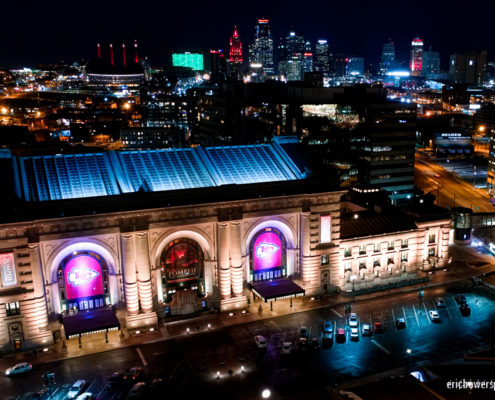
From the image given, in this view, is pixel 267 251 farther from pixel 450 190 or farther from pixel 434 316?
pixel 450 190

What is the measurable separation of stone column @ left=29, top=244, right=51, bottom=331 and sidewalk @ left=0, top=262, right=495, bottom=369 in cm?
387

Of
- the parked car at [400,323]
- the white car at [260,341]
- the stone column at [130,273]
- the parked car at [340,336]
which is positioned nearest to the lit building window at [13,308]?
the stone column at [130,273]

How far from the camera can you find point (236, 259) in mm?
79938

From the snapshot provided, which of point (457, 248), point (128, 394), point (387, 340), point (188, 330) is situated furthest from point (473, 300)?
point (128, 394)

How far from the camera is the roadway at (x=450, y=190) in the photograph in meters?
155

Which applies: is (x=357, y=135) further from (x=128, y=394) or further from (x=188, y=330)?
(x=128, y=394)

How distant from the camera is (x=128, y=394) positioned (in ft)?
196

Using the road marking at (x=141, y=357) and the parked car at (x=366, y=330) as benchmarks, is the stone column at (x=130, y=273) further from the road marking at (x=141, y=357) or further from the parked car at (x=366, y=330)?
the parked car at (x=366, y=330)

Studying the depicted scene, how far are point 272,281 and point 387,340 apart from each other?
20.6m

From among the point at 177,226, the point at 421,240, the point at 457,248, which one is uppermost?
the point at 177,226

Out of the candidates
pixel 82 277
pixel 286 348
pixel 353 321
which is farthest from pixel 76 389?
pixel 353 321

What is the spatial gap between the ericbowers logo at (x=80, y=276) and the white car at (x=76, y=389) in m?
16.1

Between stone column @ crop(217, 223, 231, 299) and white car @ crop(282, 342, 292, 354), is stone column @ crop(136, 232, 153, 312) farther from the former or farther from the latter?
white car @ crop(282, 342, 292, 354)

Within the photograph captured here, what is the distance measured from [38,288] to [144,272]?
46.2 feet
